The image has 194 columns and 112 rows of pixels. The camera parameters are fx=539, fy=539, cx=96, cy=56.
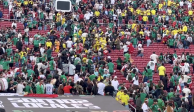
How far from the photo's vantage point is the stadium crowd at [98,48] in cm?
2411

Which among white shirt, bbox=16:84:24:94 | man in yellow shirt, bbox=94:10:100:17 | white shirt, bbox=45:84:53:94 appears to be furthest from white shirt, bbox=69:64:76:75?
man in yellow shirt, bbox=94:10:100:17

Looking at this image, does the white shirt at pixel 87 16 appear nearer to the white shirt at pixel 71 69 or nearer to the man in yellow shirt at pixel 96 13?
the man in yellow shirt at pixel 96 13

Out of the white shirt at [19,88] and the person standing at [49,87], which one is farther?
the person standing at [49,87]

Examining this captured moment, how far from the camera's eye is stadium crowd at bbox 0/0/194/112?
24109 millimetres

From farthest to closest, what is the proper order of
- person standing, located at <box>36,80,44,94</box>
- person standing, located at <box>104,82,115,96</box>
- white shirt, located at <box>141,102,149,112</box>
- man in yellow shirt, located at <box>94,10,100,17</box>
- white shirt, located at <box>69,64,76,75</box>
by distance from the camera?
1. man in yellow shirt, located at <box>94,10,100,17</box>
2. white shirt, located at <box>69,64,76,75</box>
3. person standing, located at <box>104,82,115,96</box>
4. person standing, located at <box>36,80,44,94</box>
5. white shirt, located at <box>141,102,149,112</box>

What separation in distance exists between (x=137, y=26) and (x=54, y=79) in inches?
467

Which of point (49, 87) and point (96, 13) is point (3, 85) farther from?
point (96, 13)

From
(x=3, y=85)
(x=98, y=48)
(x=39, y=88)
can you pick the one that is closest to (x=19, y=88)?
(x=3, y=85)

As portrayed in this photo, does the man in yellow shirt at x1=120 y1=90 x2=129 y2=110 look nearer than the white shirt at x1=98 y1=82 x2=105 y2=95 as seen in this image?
Yes

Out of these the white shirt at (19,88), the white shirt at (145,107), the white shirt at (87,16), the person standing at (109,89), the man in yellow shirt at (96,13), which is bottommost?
the white shirt at (145,107)

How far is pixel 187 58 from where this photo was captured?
103 feet

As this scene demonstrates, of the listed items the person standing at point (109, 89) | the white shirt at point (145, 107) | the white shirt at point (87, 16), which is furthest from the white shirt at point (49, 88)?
the white shirt at point (87, 16)

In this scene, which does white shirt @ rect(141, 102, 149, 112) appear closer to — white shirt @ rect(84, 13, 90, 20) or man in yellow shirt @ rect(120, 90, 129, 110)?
man in yellow shirt @ rect(120, 90, 129, 110)

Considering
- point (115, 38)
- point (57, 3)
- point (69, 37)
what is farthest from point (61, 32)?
point (57, 3)
